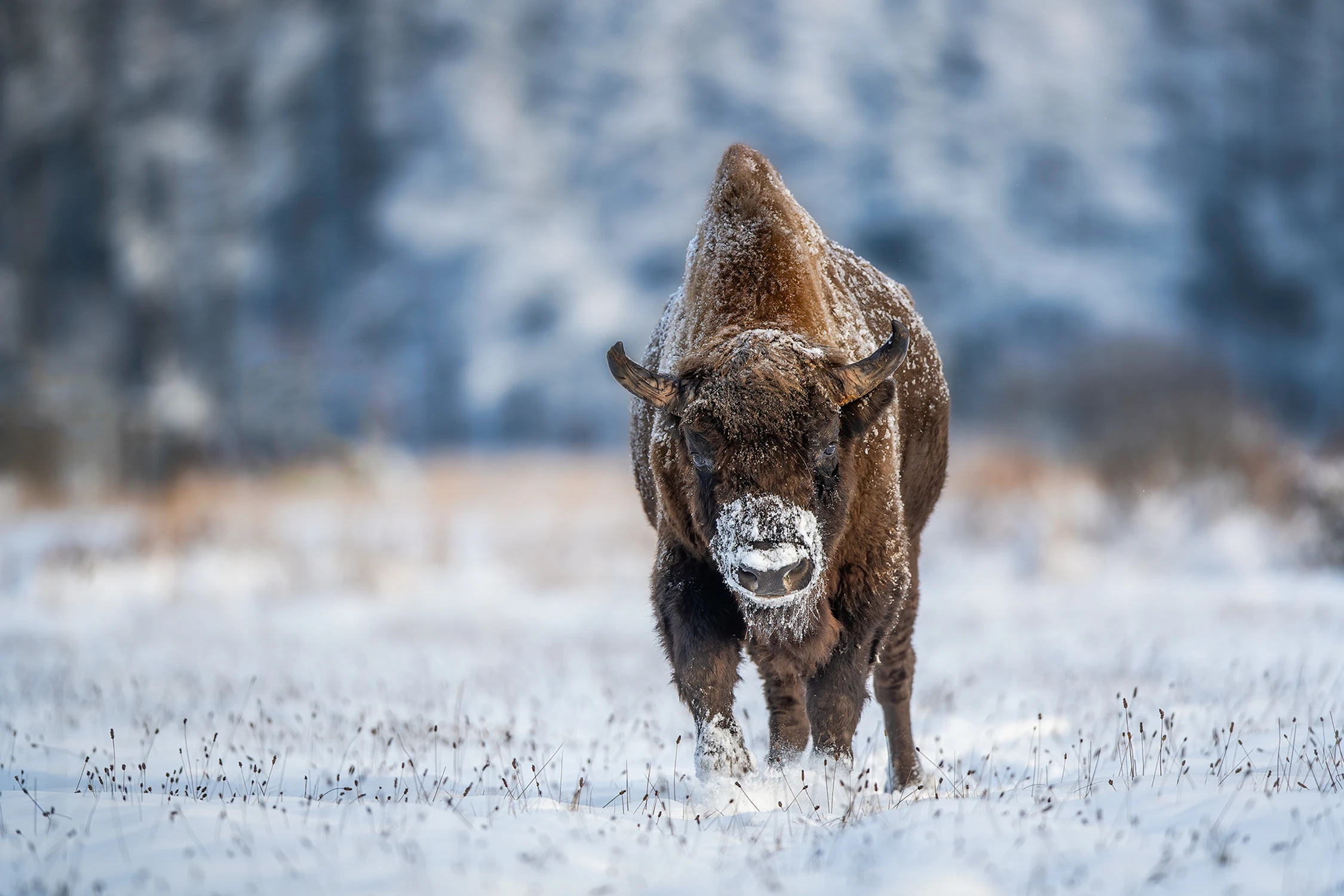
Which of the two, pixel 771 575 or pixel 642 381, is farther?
pixel 642 381

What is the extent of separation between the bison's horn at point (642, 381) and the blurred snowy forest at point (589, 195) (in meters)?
32.2

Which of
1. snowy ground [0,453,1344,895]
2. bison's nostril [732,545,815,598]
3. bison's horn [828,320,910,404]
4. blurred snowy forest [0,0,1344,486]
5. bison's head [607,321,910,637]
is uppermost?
blurred snowy forest [0,0,1344,486]

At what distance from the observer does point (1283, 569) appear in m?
16.2

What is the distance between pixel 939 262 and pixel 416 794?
76089 millimetres

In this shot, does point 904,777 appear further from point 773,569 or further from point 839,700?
point 773,569

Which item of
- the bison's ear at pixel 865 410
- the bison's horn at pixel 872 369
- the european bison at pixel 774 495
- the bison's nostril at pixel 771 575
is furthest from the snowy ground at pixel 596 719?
the bison's horn at pixel 872 369

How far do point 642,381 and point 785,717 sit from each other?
5.35 ft

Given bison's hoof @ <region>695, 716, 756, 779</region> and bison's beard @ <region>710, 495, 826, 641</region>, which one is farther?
bison's hoof @ <region>695, 716, 756, 779</region>

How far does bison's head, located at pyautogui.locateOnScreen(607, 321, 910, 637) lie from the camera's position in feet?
13.7

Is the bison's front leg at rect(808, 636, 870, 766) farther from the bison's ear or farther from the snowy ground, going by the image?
the bison's ear

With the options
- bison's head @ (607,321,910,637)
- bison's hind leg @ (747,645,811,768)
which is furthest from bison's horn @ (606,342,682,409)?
bison's hind leg @ (747,645,811,768)

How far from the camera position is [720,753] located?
4.50 metres

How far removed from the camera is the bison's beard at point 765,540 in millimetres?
4133

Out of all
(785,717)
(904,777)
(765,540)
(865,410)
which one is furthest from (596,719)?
(765,540)
